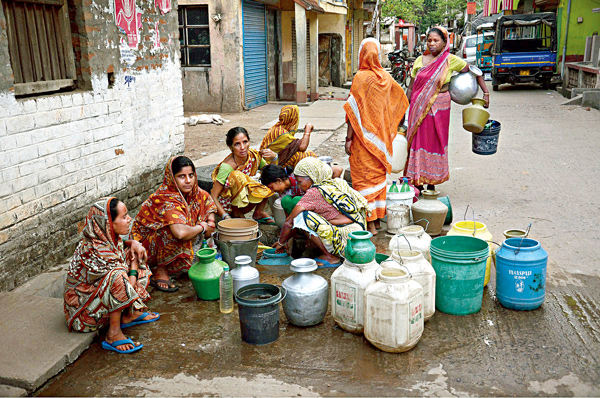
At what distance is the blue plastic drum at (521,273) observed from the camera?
338 centimetres

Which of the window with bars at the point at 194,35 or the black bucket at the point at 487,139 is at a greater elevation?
the window with bars at the point at 194,35

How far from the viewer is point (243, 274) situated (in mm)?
3670

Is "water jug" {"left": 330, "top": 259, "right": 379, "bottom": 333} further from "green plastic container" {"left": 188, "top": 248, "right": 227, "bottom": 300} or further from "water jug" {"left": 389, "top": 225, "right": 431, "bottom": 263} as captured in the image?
"green plastic container" {"left": 188, "top": 248, "right": 227, "bottom": 300}

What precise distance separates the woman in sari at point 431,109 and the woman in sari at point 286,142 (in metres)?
1.13

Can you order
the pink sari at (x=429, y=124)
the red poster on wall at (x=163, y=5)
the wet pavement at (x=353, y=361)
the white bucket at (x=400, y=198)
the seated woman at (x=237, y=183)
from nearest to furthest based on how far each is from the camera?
the wet pavement at (x=353, y=361) < the seated woman at (x=237, y=183) < the white bucket at (x=400, y=198) < the pink sari at (x=429, y=124) < the red poster on wall at (x=163, y=5)

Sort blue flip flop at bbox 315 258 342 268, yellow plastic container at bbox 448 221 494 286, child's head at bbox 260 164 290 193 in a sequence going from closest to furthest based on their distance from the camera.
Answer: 1. yellow plastic container at bbox 448 221 494 286
2. blue flip flop at bbox 315 258 342 268
3. child's head at bbox 260 164 290 193

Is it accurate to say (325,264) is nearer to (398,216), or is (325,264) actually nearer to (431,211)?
(398,216)

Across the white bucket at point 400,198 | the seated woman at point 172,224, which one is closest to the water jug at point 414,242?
the white bucket at point 400,198

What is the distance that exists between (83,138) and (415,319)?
121 inches

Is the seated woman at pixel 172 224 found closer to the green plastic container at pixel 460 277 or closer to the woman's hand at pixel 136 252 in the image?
the woman's hand at pixel 136 252

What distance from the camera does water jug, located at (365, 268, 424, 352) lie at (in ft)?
9.62

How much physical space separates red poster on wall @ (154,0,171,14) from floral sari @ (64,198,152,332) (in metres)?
3.40

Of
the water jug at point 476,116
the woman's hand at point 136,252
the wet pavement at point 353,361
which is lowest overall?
the wet pavement at point 353,361

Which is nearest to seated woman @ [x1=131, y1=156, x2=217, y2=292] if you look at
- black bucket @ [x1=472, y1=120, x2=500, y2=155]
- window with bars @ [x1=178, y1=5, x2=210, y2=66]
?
black bucket @ [x1=472, y1=120, x2=500, y2=155]
